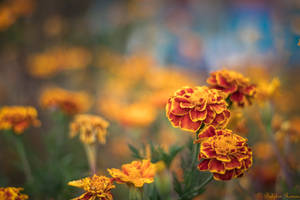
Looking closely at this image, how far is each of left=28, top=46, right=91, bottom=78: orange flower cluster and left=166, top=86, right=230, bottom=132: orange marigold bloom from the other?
4.99 ft

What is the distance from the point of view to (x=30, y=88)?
1981 mm

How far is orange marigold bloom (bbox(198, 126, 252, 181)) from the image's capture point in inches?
19.7

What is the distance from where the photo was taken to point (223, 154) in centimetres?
51

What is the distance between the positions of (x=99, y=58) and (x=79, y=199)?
83.0 inches

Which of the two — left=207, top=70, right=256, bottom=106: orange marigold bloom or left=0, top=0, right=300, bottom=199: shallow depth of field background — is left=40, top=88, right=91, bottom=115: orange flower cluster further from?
left=207, top=70, right=256, bottom=106: orange marigold bloom

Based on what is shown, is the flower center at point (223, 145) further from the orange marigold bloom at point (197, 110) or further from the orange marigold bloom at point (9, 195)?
the orange marigold bloom at point (9, 195)

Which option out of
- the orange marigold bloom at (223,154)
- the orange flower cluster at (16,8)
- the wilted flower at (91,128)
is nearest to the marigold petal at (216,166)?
the orange marigold bloom at (223,154)

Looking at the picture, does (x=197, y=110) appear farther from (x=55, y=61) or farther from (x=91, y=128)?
(x=55, y=61)

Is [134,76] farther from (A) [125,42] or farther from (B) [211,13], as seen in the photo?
(B) [211,13]

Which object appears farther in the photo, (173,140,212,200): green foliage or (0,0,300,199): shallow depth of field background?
(0,0,300,199): shallow depth of field background

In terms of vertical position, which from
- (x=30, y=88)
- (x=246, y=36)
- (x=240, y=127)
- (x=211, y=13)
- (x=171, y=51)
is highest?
(x=211, y=13)

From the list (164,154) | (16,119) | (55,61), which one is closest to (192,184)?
(164,154)

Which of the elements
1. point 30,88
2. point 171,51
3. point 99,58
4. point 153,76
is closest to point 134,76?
point 153,76

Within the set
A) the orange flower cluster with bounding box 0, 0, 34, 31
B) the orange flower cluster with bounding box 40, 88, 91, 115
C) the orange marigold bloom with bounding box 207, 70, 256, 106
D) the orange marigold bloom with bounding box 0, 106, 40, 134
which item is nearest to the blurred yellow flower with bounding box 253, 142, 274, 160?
the orange marigold bloom with bounding box 207, 70, 256, 106
